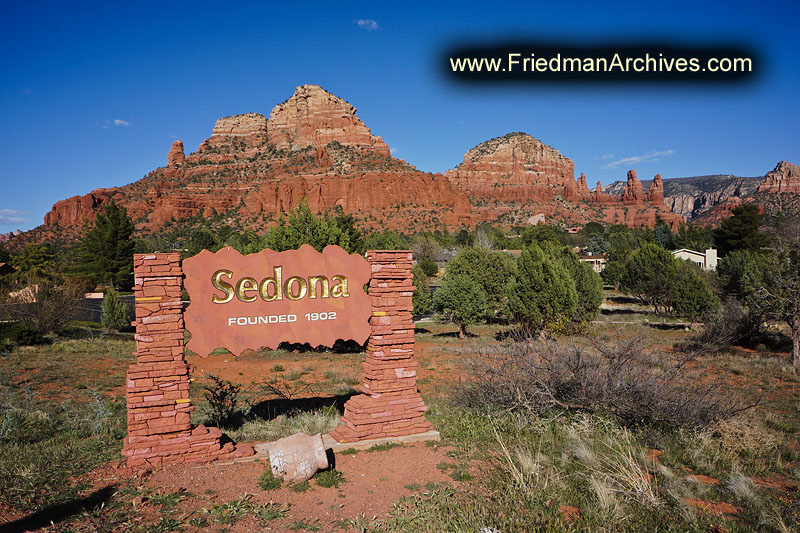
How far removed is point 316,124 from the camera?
426 feet

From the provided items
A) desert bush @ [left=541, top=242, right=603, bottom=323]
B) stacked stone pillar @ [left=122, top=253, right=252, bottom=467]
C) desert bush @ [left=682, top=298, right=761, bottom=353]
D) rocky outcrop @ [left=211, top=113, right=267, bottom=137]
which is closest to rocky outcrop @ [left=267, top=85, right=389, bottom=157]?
rocky outcrop @ [left=211, top=113, right=267, bottom=137]

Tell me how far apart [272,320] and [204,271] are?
4.36ft

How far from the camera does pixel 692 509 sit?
213 inches

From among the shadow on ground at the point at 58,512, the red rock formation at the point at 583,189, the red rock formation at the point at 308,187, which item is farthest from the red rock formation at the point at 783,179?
the shadow on ground at the point at 58,512

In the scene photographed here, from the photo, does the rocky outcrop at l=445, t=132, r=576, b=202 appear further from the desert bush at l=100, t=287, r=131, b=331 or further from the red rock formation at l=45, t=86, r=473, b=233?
the desert bush at l=100, t=287, r=131, b=331

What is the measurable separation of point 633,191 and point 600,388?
657ft

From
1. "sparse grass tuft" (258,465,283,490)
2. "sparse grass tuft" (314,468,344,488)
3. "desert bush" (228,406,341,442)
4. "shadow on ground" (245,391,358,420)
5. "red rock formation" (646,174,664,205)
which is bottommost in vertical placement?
"shadow on ground" (245,391,358,420)

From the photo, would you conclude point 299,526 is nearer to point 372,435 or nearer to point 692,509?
point 372,435

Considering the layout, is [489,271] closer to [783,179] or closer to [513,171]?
[513,171]

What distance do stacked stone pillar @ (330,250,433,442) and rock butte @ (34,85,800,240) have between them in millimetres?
88694

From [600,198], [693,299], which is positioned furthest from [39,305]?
[600,198]

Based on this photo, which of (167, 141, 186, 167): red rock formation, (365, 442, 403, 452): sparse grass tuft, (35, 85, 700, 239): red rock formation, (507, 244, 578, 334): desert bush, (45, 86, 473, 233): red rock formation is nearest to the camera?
(365, 442, 403, 452): sparse grass tuft

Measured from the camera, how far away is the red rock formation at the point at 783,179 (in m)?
156

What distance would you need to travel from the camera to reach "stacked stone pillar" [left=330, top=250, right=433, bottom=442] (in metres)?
7.88
